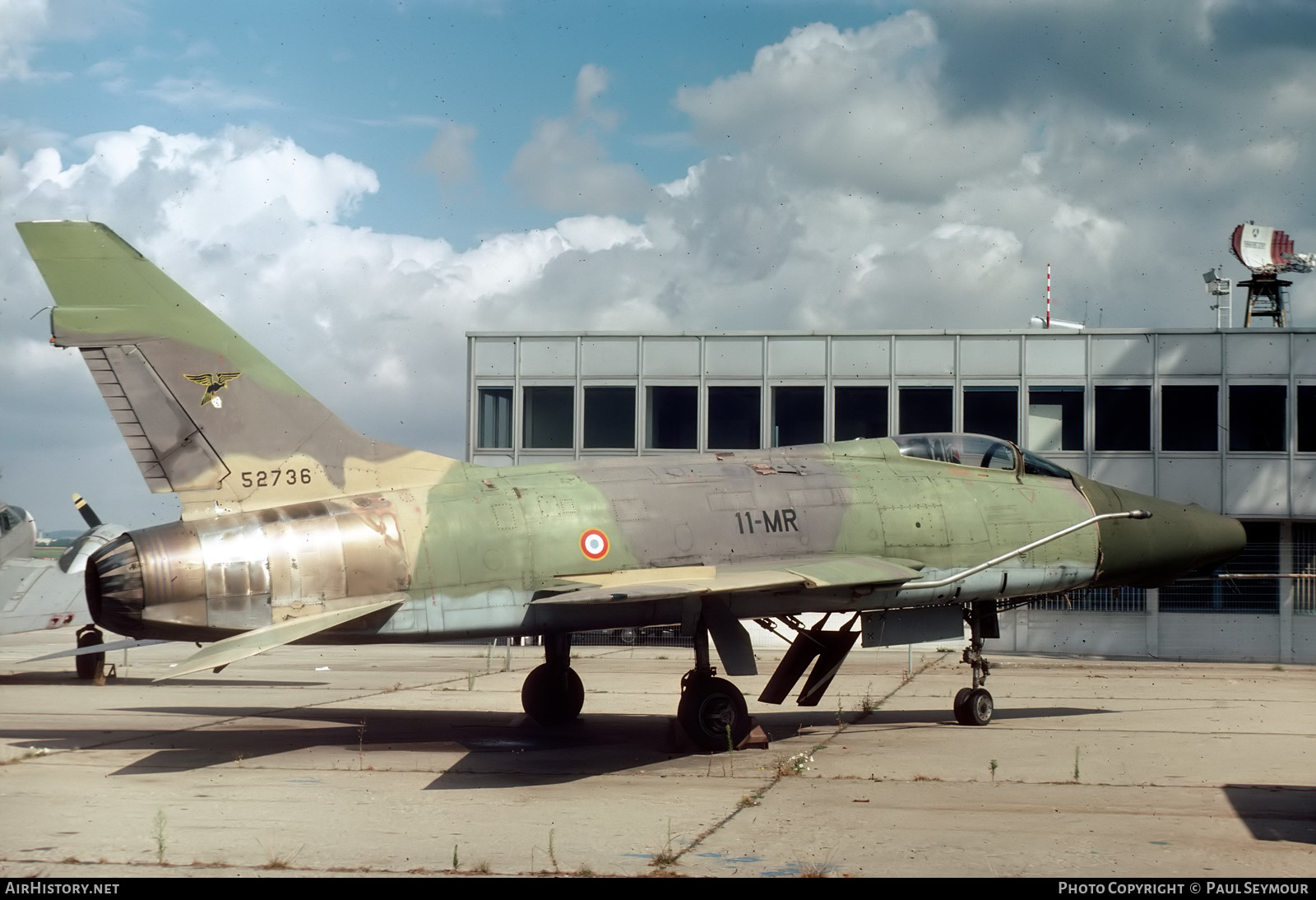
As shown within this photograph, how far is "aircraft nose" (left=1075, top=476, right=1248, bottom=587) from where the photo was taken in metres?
14.9

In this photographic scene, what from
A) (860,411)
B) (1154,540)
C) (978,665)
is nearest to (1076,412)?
(860,411)

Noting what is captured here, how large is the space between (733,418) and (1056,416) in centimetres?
812

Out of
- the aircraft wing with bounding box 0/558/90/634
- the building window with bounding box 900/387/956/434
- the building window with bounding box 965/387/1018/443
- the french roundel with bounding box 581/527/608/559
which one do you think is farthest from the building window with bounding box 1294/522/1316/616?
the aircraft wing with bounding box 0/558/90/634

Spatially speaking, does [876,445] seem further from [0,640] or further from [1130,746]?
[0,640]

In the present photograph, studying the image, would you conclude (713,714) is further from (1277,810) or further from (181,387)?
(181,387)

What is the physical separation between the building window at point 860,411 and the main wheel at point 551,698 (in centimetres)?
1686

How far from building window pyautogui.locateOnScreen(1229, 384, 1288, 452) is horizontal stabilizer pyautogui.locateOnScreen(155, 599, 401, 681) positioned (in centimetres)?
2442

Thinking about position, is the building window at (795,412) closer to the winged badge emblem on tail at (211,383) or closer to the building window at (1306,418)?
the building window at (1306,418)

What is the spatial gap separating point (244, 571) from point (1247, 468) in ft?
84.5

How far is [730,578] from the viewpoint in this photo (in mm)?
11875

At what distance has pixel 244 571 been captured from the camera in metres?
11.2

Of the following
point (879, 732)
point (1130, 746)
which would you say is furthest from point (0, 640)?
point (1130, 746)

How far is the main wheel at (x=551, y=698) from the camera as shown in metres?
14.9

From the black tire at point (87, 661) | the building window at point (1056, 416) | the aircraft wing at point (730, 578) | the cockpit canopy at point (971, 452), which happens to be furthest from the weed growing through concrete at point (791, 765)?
the building window at point (1056, 416)
